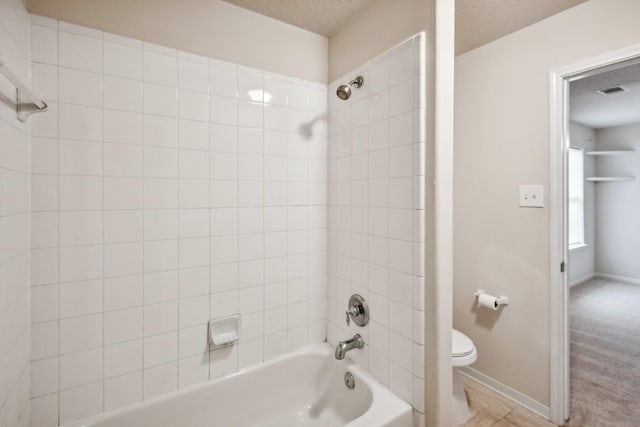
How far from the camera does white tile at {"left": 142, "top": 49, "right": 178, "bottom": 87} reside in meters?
1.32

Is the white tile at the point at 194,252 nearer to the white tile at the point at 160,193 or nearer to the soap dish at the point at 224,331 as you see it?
the white tile at the point at 160,193

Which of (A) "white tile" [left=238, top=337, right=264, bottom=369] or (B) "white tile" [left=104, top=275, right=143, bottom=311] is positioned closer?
(B) "white tile" [left=104, top=275, right=143, bottom=311]

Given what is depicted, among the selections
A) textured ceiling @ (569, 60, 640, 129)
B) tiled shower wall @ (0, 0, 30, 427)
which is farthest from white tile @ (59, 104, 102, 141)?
textured ceiling @ (569, 60, 640, 129)

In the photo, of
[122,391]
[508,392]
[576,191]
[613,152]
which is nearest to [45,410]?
[122,391]

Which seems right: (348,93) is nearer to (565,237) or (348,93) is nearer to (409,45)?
(409,45)

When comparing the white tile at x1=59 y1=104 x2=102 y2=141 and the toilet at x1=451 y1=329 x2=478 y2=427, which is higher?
the white tile at x1=59 y1=104 x2=102 y2=141

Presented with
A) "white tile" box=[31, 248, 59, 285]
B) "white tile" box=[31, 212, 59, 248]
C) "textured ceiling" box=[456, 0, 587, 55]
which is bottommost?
"white tile" box=[31, 248, 59, 285]

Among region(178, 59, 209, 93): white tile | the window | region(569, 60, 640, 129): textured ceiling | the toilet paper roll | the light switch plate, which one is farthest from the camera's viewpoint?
the window

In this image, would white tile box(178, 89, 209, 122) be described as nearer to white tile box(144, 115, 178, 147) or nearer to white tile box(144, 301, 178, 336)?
white tile box(144, 115, 178, 147)

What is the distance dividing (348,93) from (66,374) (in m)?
1.70

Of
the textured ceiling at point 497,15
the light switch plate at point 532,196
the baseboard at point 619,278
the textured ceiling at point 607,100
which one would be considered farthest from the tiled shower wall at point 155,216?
the baseboard at point 619,278

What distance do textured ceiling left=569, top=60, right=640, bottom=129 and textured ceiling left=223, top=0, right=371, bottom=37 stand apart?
173 cm

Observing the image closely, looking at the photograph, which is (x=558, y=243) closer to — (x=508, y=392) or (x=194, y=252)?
(x=508, y=392)

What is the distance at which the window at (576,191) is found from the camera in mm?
4316
